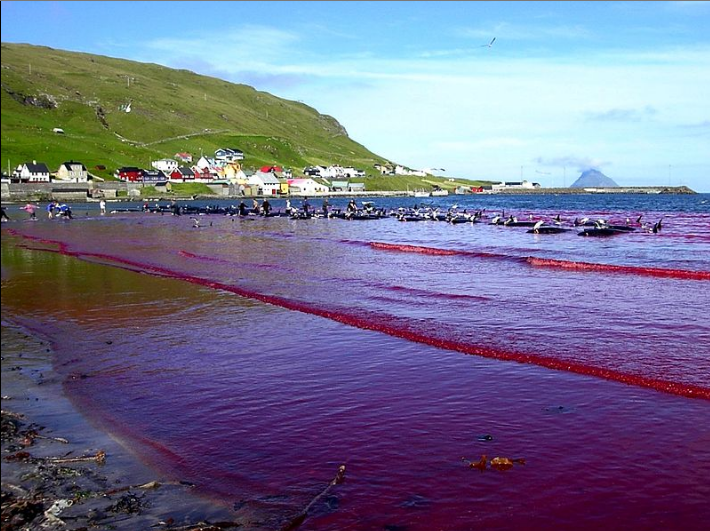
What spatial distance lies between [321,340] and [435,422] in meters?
7.20

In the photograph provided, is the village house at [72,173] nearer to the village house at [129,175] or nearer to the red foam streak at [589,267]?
the village house at [129,175]

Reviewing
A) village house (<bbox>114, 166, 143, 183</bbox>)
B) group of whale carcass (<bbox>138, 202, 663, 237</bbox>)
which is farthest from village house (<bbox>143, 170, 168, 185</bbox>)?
group of whale carcass (<bbox>138, 202, 663, 237</bbox>)

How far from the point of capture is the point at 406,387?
44.3ft

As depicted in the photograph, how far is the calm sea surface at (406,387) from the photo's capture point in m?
8.62

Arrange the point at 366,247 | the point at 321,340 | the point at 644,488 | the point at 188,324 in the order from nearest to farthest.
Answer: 1. the point at 644,488
2. the point at 321,340
3. the point at 188,324
4. the point at 366,247

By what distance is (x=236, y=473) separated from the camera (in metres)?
9.40

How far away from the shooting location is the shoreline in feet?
25.2

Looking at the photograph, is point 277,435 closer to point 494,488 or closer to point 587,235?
point 494,488

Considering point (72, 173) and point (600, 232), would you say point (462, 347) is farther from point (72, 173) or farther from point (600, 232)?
point (72, 173)

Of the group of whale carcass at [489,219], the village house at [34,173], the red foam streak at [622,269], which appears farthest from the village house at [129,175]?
the red foam streak at [622,269]

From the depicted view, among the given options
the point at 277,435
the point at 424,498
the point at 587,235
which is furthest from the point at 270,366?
the point at 587,235

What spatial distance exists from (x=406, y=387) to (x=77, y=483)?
22.7ft

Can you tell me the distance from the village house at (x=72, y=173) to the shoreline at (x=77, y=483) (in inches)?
7193

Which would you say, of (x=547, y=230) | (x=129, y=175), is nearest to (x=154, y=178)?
(x=129, y=175)
